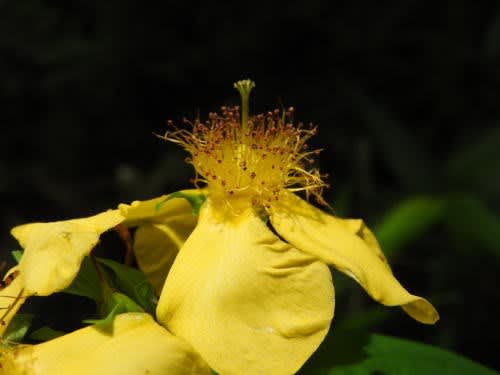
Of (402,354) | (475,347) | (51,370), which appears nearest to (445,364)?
(402,354)

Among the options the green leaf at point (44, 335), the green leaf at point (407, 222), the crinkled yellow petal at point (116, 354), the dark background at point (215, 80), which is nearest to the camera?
the crinkled yellow petal at point (116, 354)

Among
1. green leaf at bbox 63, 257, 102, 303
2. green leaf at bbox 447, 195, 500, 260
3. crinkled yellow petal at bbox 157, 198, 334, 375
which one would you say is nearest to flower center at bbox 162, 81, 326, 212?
crinkled yellow petal at bbox 157, 198, 334, 375

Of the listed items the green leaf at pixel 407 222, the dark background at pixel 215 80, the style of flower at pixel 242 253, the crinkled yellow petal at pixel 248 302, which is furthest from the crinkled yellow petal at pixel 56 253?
the dark background at pixel 215 80

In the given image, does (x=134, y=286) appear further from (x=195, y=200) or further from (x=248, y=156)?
(x=248, y=156)

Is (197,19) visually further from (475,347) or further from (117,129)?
(475,347)

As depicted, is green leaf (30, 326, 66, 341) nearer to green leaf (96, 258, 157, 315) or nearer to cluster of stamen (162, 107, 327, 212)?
green leaf (96, 258, 157, 315)

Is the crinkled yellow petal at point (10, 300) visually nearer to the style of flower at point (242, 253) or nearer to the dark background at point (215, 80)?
the style of flower at point (242, 253)
